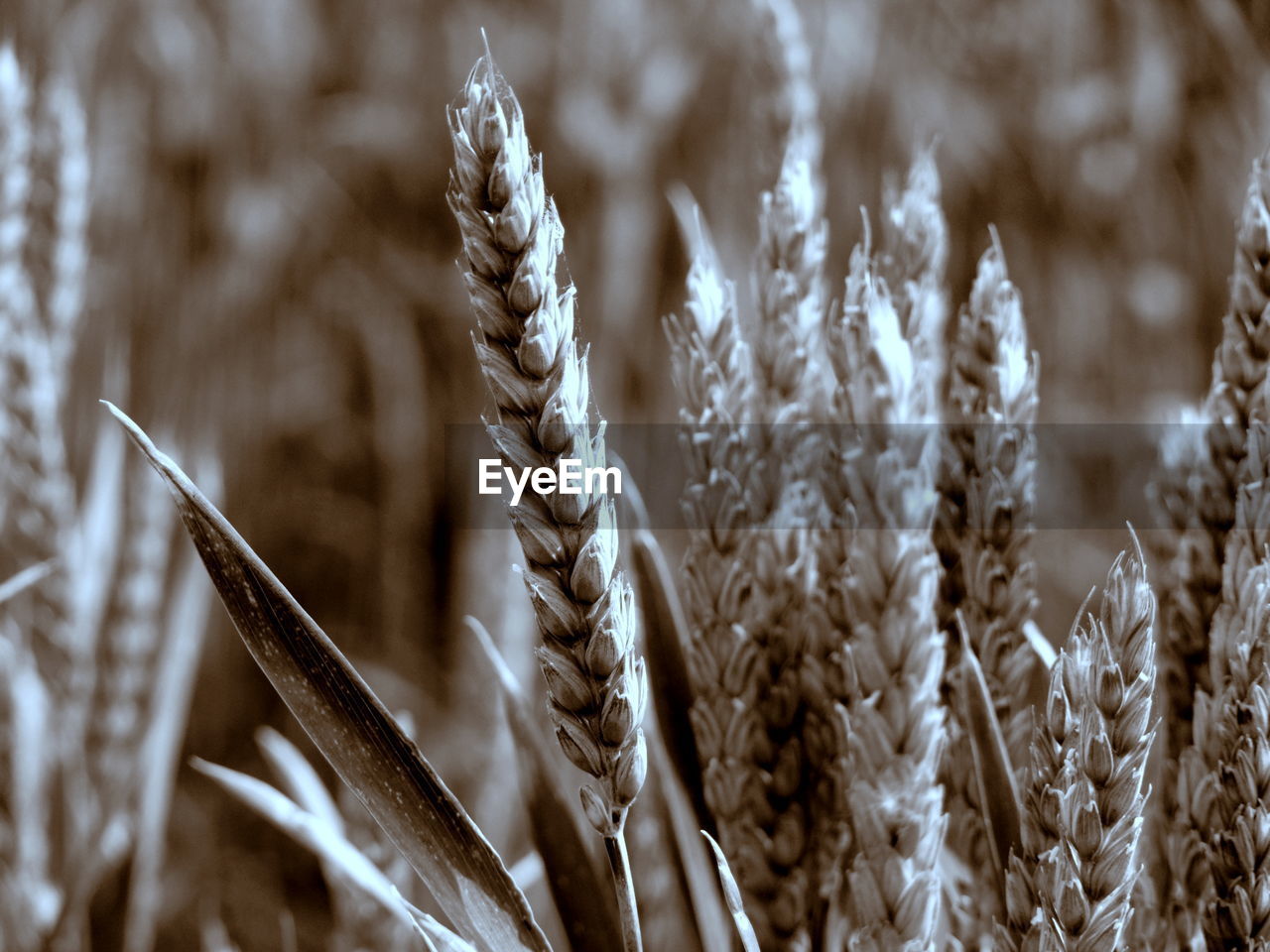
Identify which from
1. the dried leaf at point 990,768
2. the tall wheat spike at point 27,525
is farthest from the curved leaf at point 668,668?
the tall wheat spike at point 27,525

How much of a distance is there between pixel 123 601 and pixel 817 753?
17.2 inches

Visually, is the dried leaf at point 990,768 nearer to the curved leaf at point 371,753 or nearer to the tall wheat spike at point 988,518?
the tall wheat spike at point 988,518

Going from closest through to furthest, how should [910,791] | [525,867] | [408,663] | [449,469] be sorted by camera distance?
[910,791]
[525,867]
[408,663]
[449,469]

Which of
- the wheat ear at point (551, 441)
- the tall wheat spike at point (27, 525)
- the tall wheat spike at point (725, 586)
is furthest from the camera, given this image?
the tall wheat spike at point (27, 525)

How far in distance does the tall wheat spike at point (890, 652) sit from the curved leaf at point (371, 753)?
0.10 m

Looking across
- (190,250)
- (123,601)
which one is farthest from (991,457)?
(190,250)

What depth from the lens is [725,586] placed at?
39cm

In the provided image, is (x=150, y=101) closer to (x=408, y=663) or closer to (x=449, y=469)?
(x=449, y=469)

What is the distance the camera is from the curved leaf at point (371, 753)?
0.32m

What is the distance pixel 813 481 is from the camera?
413 mm

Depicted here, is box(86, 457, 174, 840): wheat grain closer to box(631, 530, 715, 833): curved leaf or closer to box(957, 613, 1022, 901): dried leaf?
box(631, 530, 715, 833): curved leaf

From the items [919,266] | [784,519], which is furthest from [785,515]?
[919,266]

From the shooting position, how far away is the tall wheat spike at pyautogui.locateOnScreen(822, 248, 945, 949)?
0.35 m

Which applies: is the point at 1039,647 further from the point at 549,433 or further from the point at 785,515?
the point at 549,433
